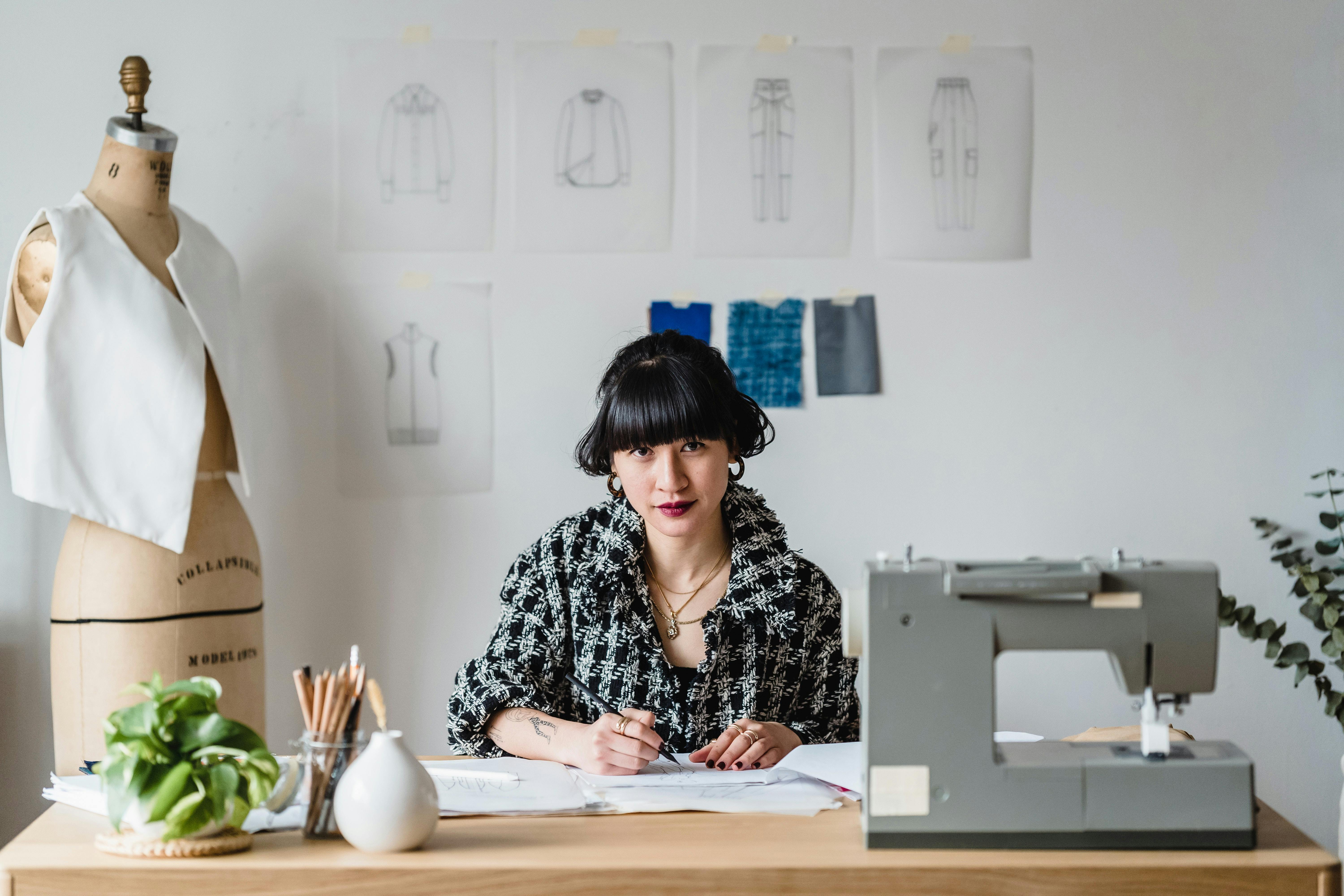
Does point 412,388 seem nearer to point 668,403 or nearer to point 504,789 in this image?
point 668,403

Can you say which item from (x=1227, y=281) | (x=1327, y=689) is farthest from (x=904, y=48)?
(x=1327, y=689)

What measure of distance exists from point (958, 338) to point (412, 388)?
4.33 feet

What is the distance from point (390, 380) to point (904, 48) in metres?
1.46

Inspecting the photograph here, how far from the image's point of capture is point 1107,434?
2828 mm

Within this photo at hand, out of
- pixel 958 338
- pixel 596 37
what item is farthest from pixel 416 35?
pixel 958 338

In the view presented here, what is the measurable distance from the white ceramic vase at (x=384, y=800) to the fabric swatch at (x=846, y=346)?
1.81 meters

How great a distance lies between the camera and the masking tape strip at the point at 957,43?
2.79 meters

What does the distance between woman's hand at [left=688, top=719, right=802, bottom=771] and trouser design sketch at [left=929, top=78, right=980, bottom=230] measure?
1527 mm

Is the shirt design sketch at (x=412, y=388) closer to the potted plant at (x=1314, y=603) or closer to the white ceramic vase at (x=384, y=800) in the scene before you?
the white ceramic vase at (x=384, y=800)

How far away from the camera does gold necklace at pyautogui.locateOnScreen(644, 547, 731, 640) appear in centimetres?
203

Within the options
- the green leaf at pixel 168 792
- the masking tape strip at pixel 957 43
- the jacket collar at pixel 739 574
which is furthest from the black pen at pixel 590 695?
the masking tape strip at pixel 957 43

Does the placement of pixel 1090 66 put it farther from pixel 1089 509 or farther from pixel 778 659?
pixel 778 659

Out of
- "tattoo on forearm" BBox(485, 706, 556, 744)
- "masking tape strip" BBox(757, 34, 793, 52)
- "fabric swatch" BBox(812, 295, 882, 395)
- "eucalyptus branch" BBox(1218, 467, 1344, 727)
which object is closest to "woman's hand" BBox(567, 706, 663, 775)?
"tattoo on forearm" BBox(485, 706, 556, 744)

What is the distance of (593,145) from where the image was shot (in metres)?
2.78
